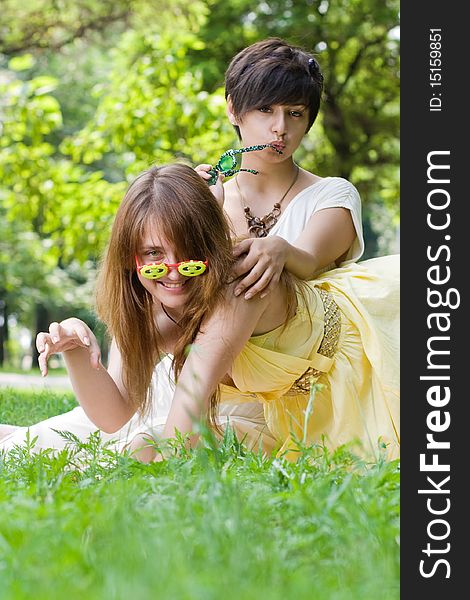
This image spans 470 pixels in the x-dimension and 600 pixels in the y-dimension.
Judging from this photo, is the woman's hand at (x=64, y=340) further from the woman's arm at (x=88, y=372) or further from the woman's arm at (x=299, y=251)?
the woman's arm at (x=299, y=251)

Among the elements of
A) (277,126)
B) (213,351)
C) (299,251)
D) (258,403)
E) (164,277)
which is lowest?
(258,403)

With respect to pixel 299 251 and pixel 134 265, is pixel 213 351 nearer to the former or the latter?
pixel 134 265

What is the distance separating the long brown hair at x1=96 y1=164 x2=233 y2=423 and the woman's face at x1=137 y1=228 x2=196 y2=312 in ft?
0.07

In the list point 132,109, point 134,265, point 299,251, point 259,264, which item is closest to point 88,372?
point 134,265

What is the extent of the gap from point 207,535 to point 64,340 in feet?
4.81

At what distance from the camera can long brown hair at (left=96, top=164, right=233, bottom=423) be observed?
280 cm

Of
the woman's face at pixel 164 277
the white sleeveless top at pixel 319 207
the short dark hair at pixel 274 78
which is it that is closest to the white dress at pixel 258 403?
the white sleeveless top at pixel 319 207

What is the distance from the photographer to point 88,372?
300 cm

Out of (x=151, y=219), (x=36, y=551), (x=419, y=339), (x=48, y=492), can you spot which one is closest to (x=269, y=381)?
(x=151, y=219)

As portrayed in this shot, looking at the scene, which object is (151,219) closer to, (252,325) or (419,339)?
(252,325)

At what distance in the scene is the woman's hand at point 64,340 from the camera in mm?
2766

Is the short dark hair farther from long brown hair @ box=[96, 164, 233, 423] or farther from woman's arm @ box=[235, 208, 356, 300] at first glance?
long brown hair @ box=[96, 164, 233, 423]

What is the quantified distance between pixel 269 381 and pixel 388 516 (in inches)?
54.1

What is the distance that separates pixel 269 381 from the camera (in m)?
2.97
